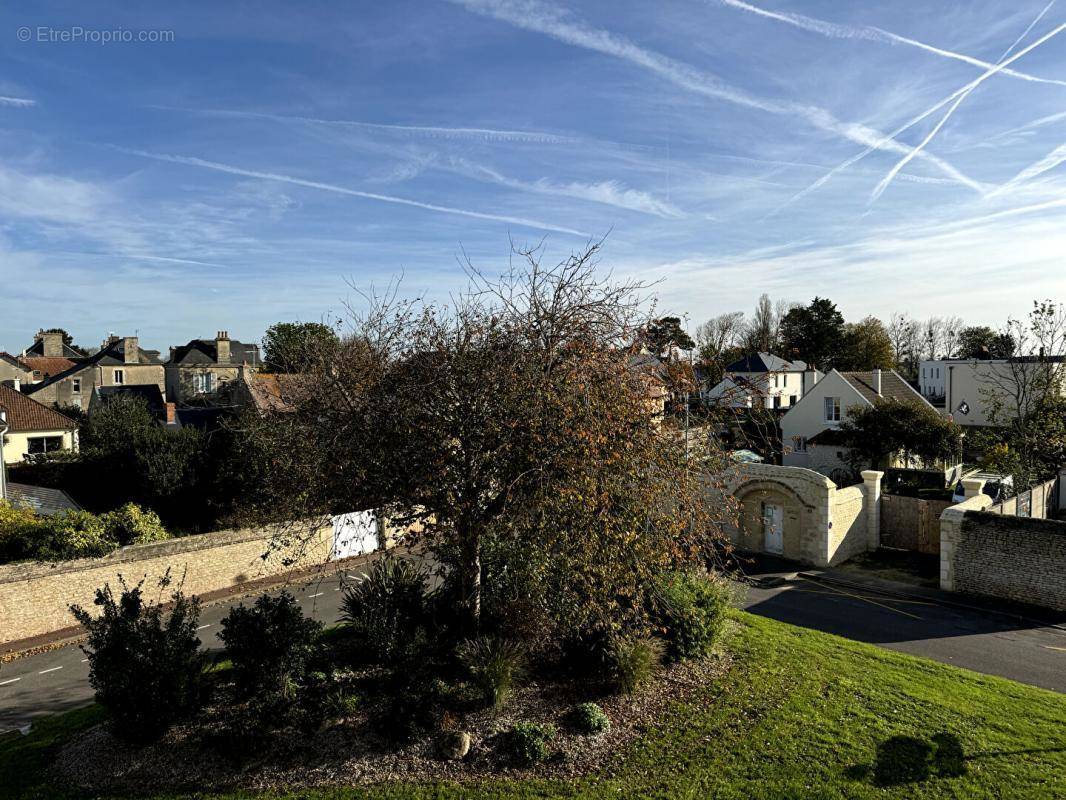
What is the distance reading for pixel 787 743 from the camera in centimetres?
899

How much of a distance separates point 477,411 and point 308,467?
317 centimetres

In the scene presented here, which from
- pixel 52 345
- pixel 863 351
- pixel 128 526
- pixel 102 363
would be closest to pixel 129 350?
pixel 102 363

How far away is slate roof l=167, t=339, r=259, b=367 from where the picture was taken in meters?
57.0

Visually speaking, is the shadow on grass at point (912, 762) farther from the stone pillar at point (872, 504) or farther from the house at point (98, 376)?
the house at point (98, 376)

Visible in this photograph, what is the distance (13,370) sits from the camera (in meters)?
56.7

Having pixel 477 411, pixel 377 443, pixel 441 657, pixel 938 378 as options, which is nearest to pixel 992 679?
pixel 441 657

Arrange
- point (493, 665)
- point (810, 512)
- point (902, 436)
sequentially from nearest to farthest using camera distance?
1. point (493, 665)
2. point (810, 512)
3. point (902, 436)

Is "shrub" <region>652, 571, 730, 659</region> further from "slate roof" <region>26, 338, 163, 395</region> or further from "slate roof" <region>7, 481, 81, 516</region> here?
"slate roof" <region>26, 338, 163, 395</region>

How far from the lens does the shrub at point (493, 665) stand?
971cm

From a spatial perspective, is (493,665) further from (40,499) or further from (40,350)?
(40,350)

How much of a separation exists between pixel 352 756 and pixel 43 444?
3438 cm

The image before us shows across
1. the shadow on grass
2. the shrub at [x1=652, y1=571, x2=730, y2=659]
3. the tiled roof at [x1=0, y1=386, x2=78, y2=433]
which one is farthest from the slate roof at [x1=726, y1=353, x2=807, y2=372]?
the shadow on grass

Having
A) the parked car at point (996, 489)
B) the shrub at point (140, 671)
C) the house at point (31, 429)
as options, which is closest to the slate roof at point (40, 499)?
the house at point (31, 429)

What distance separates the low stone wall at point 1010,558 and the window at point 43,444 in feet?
131
